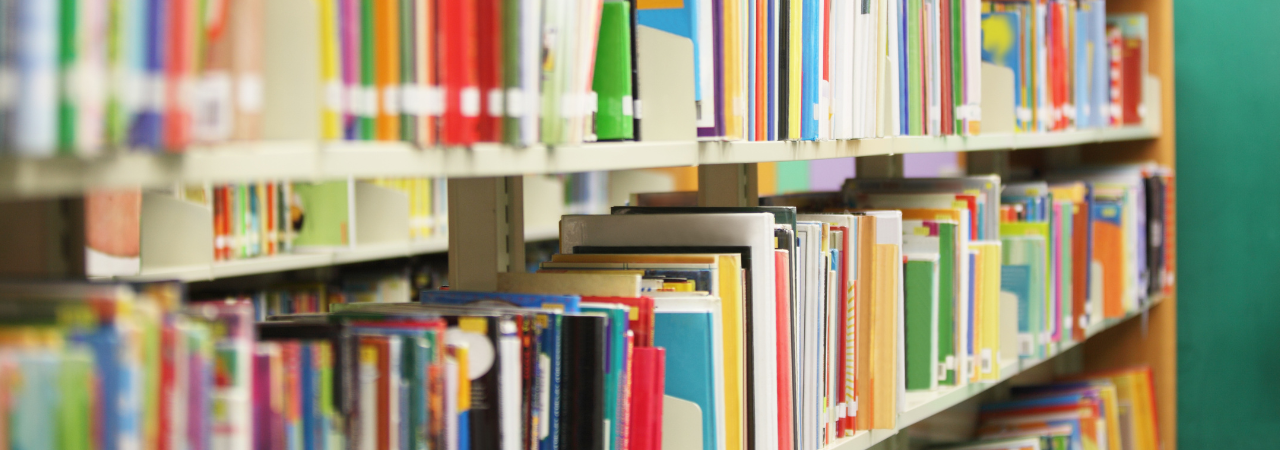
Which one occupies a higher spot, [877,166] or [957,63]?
[957,63]

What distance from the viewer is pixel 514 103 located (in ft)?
3.14

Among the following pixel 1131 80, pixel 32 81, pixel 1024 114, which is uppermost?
pixel 1131 80

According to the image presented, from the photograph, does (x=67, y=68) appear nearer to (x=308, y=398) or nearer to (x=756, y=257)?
(x=308, y=398)

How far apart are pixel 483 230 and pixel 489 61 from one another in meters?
0.48

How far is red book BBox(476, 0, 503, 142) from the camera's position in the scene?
3.06ft

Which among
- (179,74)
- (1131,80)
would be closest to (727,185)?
(179,74)

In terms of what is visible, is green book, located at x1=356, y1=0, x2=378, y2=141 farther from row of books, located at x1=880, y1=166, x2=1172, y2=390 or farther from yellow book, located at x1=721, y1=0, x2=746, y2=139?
row of books, located at x1=880, y1=166, x2=1172, y2=390

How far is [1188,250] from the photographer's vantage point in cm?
301

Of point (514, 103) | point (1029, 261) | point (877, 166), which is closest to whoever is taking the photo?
point (514, 103)

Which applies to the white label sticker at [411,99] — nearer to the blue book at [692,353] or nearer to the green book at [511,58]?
the green book at [511,58]

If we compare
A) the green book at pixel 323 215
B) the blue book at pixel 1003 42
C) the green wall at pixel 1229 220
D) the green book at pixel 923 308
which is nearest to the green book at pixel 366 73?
the green book at pixel 923 308

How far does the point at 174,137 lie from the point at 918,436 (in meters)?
2.00

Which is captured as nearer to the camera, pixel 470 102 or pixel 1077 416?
pixel 470 102

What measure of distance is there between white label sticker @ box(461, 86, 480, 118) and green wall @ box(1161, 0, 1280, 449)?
101 inches
